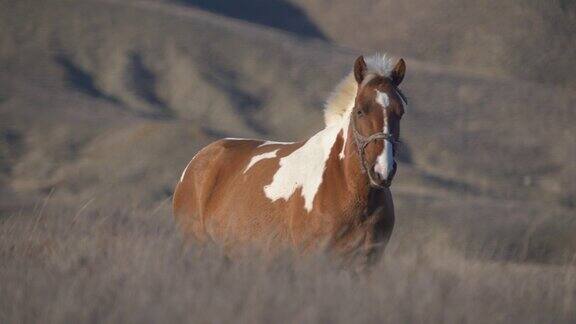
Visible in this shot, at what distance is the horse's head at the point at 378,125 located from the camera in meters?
7.51

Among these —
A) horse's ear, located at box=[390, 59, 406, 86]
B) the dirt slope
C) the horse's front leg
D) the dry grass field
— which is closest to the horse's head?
horse's ear, located at box=[390, 59, 406, 86]

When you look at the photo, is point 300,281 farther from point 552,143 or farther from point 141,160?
point 552,143

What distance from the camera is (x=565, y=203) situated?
61781 mm

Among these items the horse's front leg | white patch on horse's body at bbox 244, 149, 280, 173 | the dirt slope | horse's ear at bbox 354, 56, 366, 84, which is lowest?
the dirt slope

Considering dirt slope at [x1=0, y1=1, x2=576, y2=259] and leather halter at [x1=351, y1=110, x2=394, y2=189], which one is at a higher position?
leather halter at [x1=351, y1=110, x2=394, y2=189]

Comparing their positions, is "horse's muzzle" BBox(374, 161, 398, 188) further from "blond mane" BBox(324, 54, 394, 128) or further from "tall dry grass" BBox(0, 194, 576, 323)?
"blond mane" BBox(324, 54, 394, 128)

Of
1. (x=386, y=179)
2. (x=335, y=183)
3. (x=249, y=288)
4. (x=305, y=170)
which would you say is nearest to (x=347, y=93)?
(x=305, y=170)

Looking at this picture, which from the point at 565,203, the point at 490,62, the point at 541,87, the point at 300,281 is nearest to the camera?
the point at 300,281

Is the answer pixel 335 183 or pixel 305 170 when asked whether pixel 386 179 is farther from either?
pixel 305 170

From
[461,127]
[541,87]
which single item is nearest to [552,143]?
[461,127]

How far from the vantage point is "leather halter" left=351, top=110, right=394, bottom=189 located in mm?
7586

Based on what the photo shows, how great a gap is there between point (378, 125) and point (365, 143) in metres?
0.16

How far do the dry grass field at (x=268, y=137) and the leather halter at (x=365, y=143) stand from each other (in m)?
0.49

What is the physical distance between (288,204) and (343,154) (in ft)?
1.95
